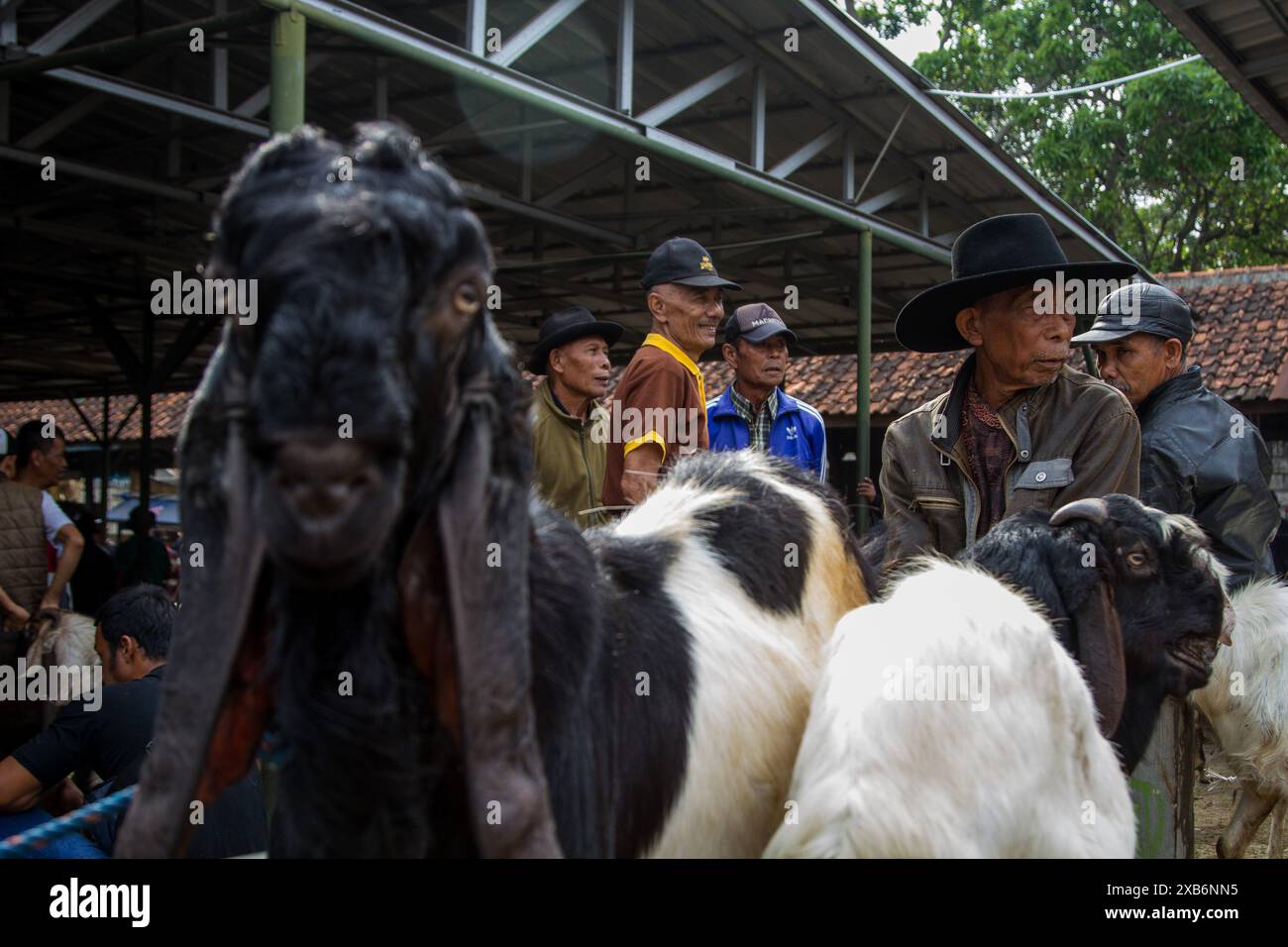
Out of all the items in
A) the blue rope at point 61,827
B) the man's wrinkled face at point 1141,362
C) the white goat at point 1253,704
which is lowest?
the white goat at point 1253,704

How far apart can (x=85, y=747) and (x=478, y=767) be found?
11.1ft

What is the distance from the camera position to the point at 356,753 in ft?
4.57

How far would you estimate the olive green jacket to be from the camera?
495 centimetres

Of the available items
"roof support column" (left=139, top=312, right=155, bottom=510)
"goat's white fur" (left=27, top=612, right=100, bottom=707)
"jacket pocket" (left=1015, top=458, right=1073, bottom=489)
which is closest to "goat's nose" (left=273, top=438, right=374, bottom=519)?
"jacket pocket" (left=1015, top=458, right=1073, bottom=489)

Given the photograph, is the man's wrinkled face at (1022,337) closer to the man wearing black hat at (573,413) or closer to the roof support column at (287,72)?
the man wearing black hat at (573,413)

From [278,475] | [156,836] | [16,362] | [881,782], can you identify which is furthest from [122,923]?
[16,362]

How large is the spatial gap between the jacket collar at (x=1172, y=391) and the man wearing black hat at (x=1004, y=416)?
142 centimetres

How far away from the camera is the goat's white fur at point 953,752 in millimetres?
1793

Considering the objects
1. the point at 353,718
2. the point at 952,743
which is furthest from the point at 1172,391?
the point at 353,718

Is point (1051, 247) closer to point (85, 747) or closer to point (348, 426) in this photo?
point (348, 426)

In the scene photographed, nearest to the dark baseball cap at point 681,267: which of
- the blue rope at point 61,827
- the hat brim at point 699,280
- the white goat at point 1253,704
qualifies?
the hat brim at point 699,280

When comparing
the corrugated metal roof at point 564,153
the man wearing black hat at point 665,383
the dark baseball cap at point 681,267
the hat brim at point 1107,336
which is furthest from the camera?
the corrugated metal roof at point 564,153

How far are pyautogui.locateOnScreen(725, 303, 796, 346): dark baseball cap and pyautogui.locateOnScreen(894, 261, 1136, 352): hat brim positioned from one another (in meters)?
1.74

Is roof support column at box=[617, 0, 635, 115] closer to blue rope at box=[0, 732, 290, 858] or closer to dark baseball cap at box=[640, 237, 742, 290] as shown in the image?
dark baseball cap at box=[640, 237, 742, 290]
